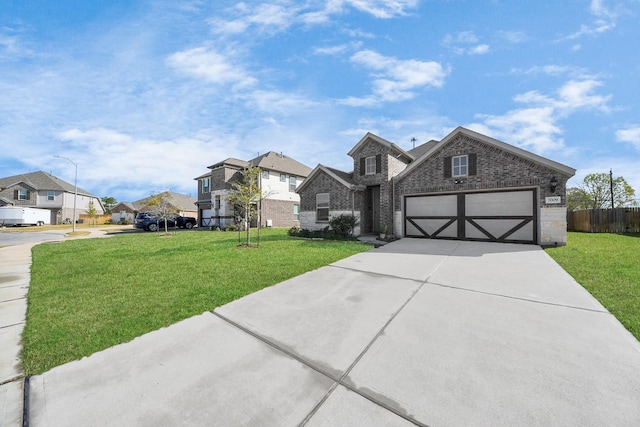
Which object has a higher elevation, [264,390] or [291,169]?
[291,169]

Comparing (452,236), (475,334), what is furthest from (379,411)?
(452,236)

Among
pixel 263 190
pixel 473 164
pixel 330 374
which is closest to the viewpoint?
pixel 330 374

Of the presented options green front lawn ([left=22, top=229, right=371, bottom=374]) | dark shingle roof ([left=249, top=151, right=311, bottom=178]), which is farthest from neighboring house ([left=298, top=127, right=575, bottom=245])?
dark shingle roof ([left=249, top=151, right=311, bottom=178])

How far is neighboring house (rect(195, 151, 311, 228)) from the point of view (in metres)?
24.2

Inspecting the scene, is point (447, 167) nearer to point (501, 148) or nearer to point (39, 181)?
point (501, 148)

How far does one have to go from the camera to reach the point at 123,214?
49.8 meters

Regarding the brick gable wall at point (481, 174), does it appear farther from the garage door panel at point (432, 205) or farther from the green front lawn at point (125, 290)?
the green front lawn at point (125, 290)

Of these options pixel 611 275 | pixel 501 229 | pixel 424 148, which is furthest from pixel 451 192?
pixel 424 148

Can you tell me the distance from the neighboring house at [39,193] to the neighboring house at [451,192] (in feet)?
135

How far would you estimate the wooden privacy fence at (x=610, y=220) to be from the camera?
15.8 m

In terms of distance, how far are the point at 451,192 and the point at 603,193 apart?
28807 mm

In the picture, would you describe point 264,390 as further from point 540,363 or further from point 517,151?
point 517,151

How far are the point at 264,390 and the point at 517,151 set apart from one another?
13.7 m

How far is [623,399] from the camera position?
2203mm
